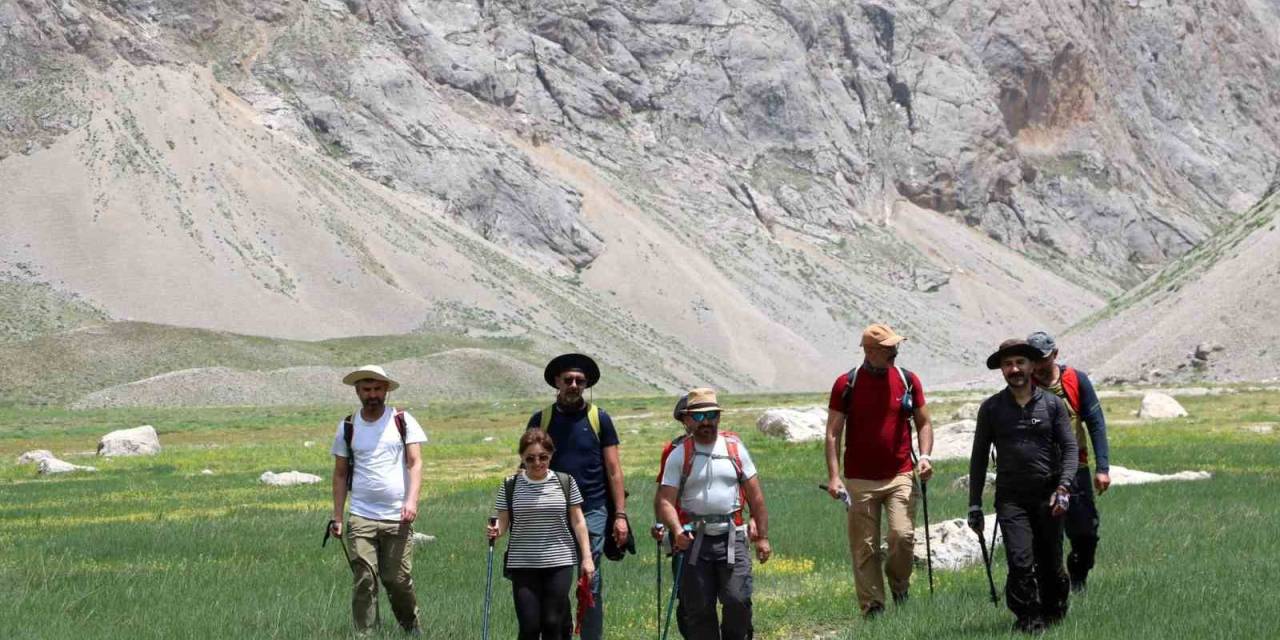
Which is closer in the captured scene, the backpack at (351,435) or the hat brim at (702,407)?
the hat brim at (702,407)

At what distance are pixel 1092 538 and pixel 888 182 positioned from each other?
596ft

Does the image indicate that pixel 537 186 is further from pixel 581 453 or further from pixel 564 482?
pixel 564 482

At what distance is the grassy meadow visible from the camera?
12.0 meters

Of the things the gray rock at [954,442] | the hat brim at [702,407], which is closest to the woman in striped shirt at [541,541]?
the hat brim at [702,407]

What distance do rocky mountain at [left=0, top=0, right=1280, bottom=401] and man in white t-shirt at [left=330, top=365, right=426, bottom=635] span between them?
10615 centimetres

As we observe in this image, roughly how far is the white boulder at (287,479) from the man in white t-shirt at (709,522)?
936 inches

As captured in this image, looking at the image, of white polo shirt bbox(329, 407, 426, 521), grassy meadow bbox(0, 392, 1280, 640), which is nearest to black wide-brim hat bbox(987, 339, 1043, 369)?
grassy meadow bbox(0, 392, 1280, 640)

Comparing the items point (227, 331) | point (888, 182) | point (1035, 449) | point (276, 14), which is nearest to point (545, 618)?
point (1035, 449)

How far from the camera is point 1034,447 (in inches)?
446

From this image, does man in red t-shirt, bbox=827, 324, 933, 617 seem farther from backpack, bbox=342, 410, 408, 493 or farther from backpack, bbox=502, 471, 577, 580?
backpack, bbox=342, 410, 408, 493

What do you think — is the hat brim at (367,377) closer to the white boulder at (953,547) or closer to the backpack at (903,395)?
the backpack at (903,395)

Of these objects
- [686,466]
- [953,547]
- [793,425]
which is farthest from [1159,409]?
[686,466]

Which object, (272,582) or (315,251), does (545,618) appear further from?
(315,251)

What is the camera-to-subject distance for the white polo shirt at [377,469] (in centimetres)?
1207
